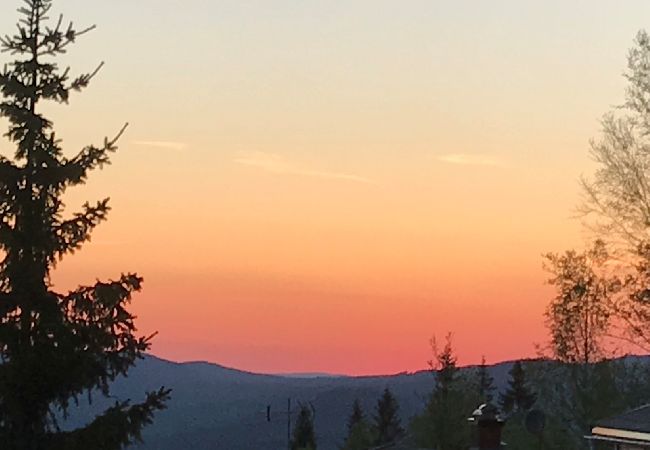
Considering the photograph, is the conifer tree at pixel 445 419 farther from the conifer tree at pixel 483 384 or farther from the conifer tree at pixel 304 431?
the conifer tree at pixel 304 431

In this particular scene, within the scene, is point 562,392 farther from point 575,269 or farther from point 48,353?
point 48,353

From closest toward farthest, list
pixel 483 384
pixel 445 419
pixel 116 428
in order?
pixel 116 428 → pixel 445 419 → pixel 483 384

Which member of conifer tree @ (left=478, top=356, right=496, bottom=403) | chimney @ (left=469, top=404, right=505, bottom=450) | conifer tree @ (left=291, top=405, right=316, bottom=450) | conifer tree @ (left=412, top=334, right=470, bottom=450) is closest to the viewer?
chimney @ (left=469, top=404, right=505, bottom=450)

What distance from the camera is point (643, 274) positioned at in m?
36.4

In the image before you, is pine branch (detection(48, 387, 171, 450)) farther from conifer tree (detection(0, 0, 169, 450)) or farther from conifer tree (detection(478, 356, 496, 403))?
conifer tree (detection(478, 356, 496, 403))

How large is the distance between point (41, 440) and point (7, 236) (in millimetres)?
3248

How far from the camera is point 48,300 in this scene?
829 inches

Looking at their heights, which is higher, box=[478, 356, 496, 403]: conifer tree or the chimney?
box=[478, 356, 496, 403]: conifer tree

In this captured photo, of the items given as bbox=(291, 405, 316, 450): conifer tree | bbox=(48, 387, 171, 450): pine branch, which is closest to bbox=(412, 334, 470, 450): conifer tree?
bbox=(48, 387, 171, 450): pine branch

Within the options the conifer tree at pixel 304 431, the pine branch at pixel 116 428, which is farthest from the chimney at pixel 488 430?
the conifer tree at pixel 304 431

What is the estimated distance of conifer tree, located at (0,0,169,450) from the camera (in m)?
20.8

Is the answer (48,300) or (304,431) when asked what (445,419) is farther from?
(304,431)

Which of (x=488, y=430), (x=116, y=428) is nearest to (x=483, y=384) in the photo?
(x=488, y=430)

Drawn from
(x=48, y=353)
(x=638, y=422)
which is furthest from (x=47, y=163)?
(x=638, y=422)
